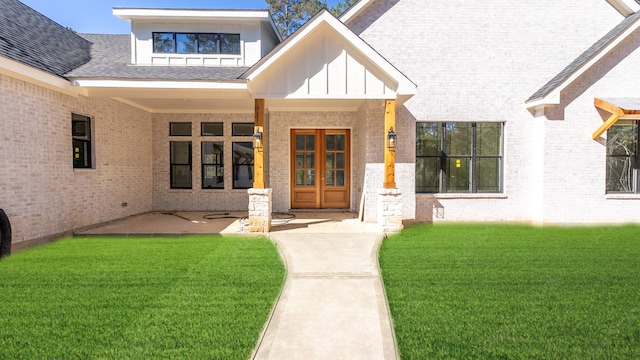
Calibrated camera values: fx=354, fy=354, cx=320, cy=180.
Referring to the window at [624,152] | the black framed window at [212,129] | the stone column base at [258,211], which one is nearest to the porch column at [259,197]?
the stone column base at [258,211]

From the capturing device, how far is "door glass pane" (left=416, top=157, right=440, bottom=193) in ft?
34.5

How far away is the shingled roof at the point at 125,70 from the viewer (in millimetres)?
8414

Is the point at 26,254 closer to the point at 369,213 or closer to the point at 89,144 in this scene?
the point at 89,144

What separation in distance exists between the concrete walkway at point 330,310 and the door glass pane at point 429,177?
426cm

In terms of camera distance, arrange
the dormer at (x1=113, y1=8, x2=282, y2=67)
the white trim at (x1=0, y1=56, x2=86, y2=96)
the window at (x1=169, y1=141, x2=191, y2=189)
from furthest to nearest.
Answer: the window at (x1=169, y1=141, x2=191, y2=189) < the dormer at (x1=113, y1=8, x2=282, y2=67) < the white trim at (x1=0, y1=56, x2=86, y2=96)

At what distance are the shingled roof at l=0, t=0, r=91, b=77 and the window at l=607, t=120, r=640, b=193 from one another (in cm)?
1458

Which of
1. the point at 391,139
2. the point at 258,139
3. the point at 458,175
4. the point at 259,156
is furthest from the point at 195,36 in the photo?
the point at 458,175

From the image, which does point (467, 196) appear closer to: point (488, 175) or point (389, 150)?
point (488, 175)

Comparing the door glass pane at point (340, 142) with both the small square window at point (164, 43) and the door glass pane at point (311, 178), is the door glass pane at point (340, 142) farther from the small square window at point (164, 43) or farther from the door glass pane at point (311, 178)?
the small square window at point (164, 43)

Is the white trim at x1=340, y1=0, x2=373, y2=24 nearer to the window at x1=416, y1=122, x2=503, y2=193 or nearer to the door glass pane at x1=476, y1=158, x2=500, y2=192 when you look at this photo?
the window at x1=416, y1=122, x2=503, y2=193

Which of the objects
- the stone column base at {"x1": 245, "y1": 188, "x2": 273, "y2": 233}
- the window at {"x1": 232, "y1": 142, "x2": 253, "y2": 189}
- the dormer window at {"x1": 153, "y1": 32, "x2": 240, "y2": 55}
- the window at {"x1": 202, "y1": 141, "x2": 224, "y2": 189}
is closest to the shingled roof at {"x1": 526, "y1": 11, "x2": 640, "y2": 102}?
the stone column base at {"x1": 245, "y1": 188, "x2": 273, "y2": 233}

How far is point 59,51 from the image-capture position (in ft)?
30.5

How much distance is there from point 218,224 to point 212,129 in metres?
4.40

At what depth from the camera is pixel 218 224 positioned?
980 cm
